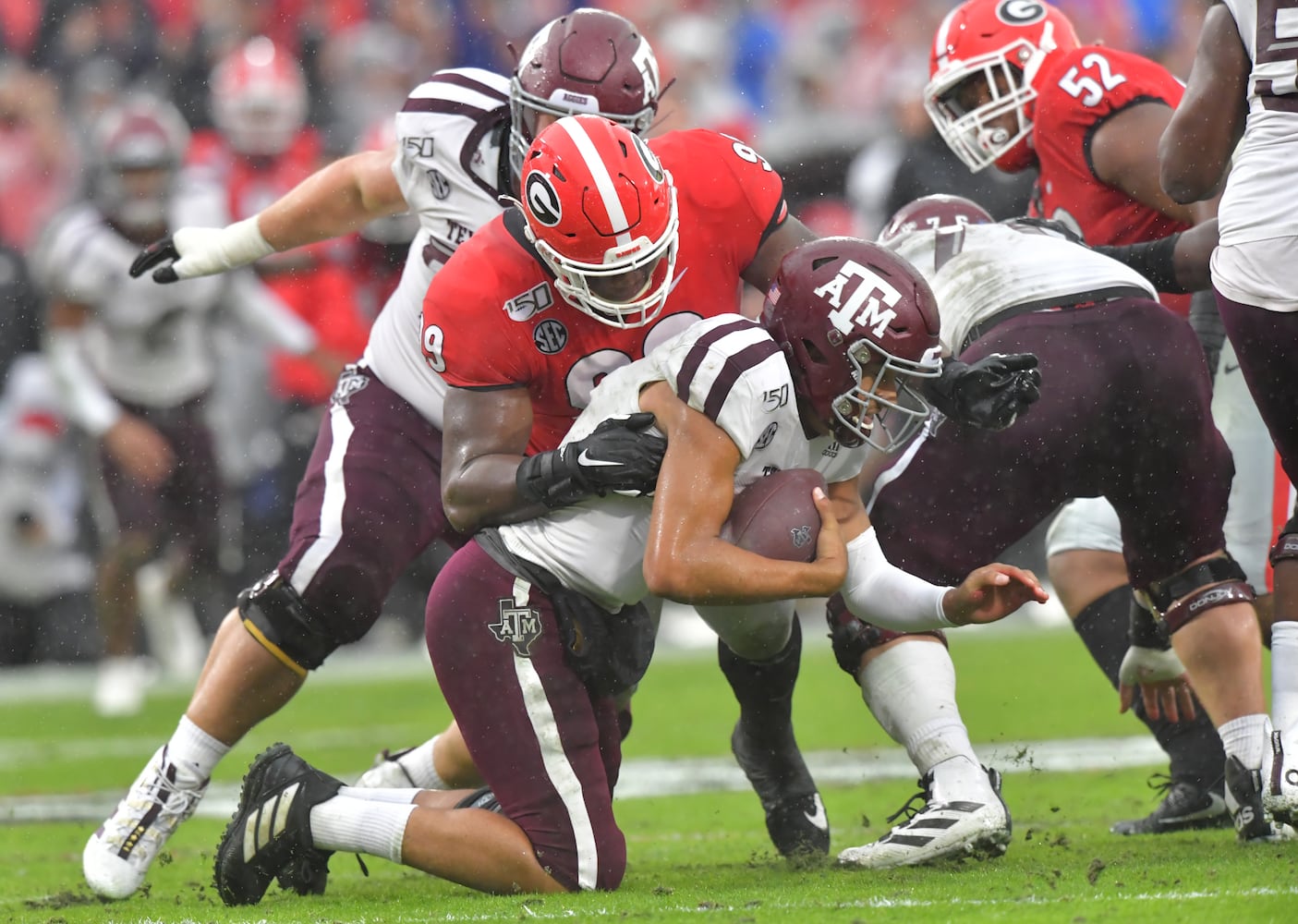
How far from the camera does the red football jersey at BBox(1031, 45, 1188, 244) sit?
4.30 m

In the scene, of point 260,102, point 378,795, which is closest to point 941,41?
point 378,795

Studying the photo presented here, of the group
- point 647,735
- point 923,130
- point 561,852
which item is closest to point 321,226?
point 561,852

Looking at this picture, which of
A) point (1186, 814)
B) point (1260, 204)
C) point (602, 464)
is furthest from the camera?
point (1186, 814)

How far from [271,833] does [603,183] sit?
1.50m

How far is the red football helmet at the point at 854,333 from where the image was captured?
350 cm

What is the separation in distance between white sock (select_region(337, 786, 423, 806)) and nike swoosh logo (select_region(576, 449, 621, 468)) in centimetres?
84

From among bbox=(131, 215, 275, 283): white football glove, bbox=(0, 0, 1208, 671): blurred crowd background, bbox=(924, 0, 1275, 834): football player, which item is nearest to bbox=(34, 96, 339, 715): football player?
bbox=(0, 0, 1208, 671): blurred crowd background

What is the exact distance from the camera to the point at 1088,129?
14.3 ft

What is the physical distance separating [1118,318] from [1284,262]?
470mm

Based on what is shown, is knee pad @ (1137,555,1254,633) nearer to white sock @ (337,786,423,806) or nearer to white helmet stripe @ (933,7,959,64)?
white helmet stripe @ (933,7,959,64)

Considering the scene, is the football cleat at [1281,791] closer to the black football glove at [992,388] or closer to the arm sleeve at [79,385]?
the black football glove at [992,388]

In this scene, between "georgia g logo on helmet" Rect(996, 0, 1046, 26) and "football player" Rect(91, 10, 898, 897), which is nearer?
"football player" Rect(91, 10, 898, 897)

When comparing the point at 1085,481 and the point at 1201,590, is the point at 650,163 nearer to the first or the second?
the point at 1085,481

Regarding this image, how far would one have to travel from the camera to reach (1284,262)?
345 cm
